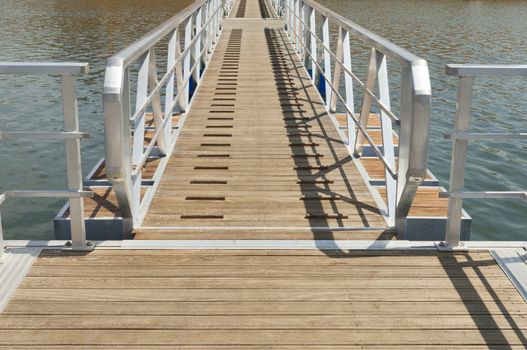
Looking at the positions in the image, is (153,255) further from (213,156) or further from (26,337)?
(213,156)

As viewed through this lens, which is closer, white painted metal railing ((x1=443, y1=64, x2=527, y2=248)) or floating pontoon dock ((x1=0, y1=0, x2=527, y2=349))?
floating pontoon dock ((x1=0, y1=0, x2=527, y2=349))

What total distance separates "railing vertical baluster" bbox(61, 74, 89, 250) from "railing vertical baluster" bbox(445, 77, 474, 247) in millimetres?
1892

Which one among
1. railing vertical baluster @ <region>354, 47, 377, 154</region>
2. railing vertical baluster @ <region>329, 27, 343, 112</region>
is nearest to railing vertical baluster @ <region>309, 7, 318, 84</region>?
railing vertical baluster @ <region>329, 27, 343, 112</region>

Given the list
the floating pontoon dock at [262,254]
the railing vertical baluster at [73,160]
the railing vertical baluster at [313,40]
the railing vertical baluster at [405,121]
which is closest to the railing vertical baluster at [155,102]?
the floating pontoon dock at [262,254]

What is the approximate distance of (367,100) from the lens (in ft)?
15.5

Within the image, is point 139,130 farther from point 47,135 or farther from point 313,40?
point 313,40

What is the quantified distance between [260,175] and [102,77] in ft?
39.2

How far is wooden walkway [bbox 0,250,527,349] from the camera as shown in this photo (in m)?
2.55

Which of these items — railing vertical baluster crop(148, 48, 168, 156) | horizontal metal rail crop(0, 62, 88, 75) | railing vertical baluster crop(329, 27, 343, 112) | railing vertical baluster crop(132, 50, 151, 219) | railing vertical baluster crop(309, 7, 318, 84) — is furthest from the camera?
railing vertical baluster crop(309, 7, 318, 84)

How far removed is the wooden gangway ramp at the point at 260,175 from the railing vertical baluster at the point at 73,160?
404mm

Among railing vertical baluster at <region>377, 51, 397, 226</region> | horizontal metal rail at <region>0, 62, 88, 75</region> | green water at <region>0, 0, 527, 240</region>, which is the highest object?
horizontal metal rail at <region>0, 62, 88, 75</region>

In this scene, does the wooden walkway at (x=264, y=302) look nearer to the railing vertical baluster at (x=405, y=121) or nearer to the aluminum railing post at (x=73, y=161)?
the aluminum railing post at (x=73, y=161)

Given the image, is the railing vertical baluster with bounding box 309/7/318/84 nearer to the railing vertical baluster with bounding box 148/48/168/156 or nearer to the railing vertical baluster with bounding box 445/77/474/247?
the railing vertical baluster with bounding box 148/48/168/156

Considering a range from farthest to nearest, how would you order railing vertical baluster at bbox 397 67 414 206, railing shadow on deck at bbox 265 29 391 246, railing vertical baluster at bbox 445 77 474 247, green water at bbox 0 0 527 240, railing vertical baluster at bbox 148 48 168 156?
green water at bbox 0 0 527 240 < railing vertical baluster at bbox 148 48 168 156 < railing shadow on deck at bbox 265 29 391 246 < railing vertical baluster at bbox 397 67 414 206 < railing vertical baluster at bbox 445 77 474 247
